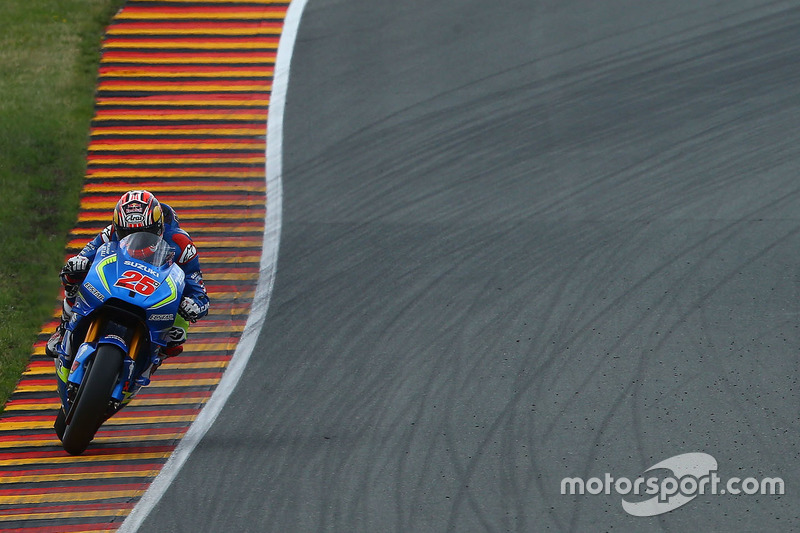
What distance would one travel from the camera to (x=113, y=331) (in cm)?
805

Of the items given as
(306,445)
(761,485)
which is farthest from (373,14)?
(761,485)

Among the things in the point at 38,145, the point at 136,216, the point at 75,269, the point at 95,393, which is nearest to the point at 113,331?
the point at 95,393

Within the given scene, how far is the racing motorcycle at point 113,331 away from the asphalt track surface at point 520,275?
0.90m

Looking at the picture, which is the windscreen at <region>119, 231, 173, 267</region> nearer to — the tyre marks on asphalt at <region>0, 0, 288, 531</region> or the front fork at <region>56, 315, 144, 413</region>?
the front fork at <region>56, 315, 144, 413</region>

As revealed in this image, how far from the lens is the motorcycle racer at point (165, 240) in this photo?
8.53 metres

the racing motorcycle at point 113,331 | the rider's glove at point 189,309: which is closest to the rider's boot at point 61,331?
the racing motorcycle at point 113,331

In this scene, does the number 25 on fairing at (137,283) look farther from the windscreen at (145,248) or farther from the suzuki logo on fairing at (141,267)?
the windscreen at (145,248)

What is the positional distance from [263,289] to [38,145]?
421 cm

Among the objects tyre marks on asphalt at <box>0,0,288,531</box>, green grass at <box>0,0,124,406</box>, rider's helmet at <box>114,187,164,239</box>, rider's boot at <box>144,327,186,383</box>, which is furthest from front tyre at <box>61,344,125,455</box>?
green grass at <box>0,0,124,406</box>

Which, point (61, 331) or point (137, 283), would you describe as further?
point (61, 331)

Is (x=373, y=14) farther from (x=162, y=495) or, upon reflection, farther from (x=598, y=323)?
(x=162, y=495)

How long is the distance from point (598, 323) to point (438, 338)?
1560 mm

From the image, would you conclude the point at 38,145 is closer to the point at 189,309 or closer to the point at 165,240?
the point at 165,240

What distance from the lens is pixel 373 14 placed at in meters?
15.6
